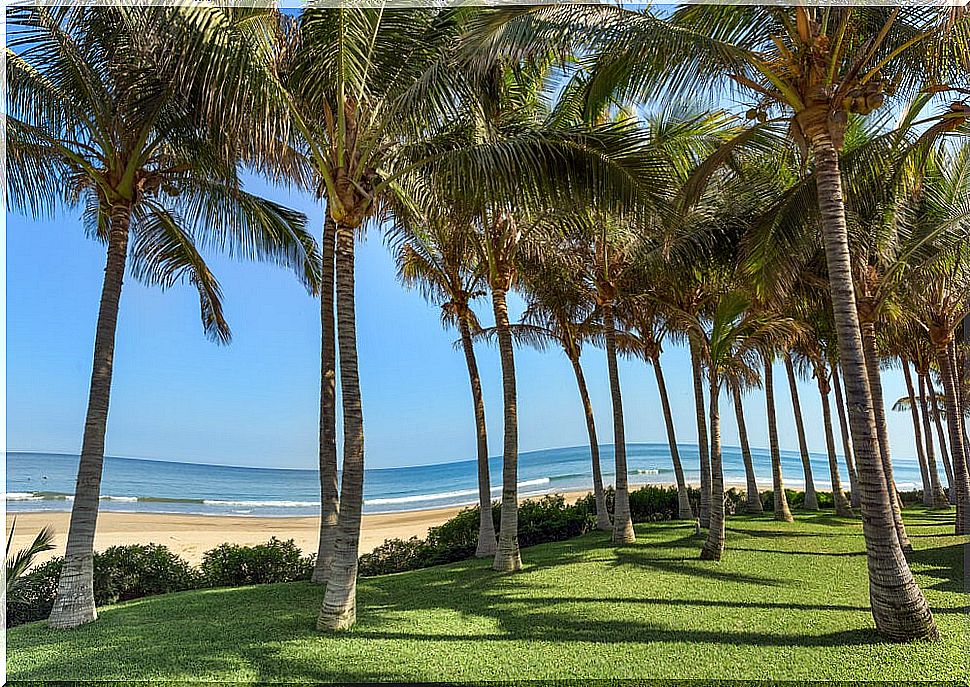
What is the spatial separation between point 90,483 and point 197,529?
928 inches

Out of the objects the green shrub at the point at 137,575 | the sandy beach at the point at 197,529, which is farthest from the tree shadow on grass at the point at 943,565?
the sandy beach at the point at 197,529

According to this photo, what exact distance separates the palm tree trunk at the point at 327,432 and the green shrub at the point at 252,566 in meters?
1.60

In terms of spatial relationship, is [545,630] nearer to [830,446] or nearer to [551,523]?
[551,523]

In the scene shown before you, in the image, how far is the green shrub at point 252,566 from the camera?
31.7 ft

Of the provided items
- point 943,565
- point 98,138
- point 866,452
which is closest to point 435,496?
point 943,565

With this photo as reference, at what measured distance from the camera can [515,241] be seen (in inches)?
370

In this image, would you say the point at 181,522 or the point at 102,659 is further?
the point at 181,522

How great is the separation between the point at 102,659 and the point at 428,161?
522 cm

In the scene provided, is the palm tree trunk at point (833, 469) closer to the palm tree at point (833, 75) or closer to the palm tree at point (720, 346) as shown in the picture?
the palm tree at point (720, 346)

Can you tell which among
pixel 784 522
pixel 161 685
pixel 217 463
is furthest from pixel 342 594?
pixel 217 463

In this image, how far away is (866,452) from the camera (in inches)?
210

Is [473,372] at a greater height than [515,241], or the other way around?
[515,241]

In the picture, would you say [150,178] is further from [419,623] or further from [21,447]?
[21,447]

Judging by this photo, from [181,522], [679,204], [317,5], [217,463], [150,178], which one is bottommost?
[181,522]
